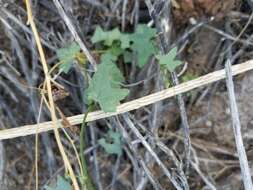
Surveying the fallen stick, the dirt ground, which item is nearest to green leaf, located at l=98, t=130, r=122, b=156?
the dirt ground

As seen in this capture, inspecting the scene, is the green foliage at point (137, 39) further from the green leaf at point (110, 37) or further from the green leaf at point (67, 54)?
the green leaf at point (67, 54)

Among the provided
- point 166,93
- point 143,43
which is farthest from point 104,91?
point 143,43

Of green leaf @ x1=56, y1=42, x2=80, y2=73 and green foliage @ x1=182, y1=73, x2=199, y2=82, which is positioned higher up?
green leaf @ x1=56, y1=42, x2=80, y2=73

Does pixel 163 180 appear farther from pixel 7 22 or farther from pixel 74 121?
pixel 7 22

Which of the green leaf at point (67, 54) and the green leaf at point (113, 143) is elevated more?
the green leaf at point (67, 54)

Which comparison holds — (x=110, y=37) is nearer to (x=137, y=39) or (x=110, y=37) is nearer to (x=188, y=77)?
(x=137, y=39)

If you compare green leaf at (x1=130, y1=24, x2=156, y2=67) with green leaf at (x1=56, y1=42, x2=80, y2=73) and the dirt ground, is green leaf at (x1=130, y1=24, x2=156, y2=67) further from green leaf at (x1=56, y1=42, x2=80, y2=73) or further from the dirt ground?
green leaf at (x1=56, y1=42, x2=80, y2=73)

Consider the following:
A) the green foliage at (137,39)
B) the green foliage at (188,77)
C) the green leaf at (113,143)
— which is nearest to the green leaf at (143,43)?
the green foliage at (137,39)
